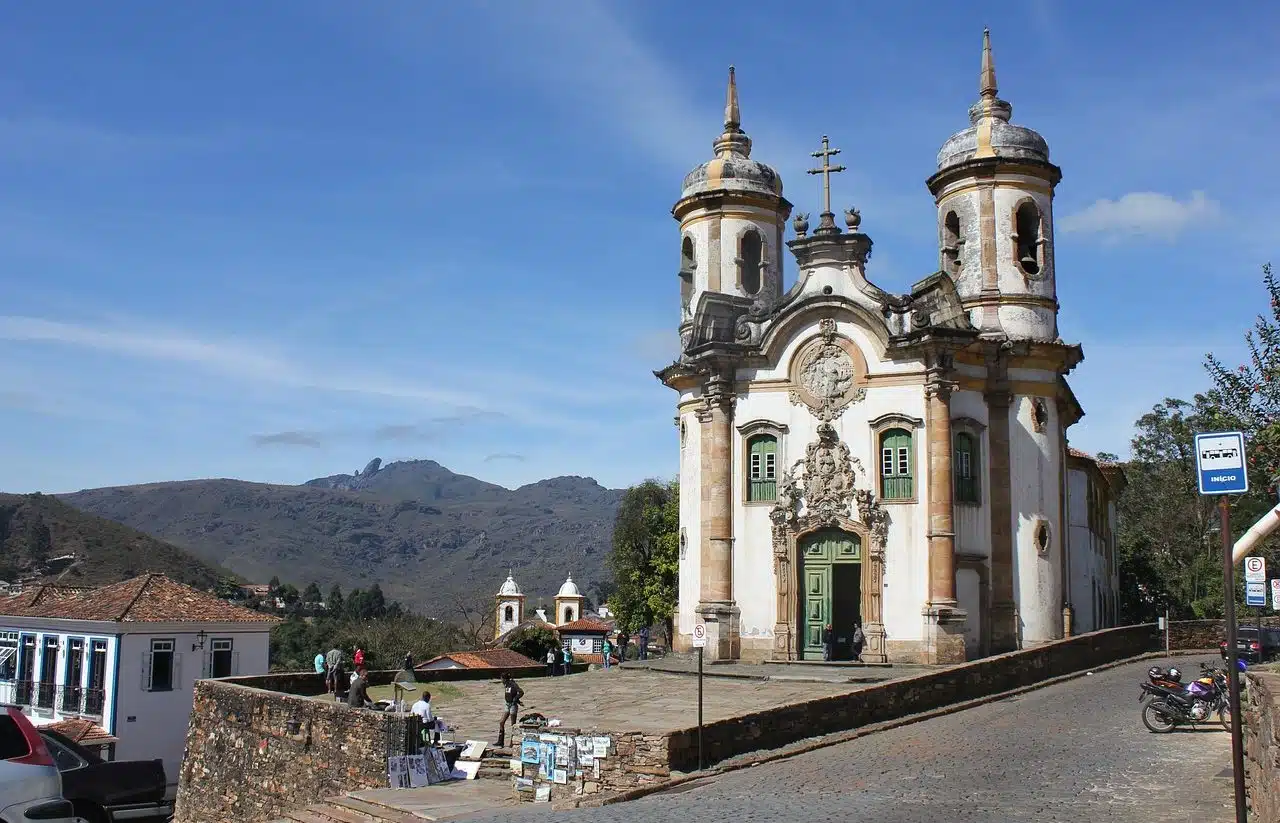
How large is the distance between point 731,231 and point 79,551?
71.7m

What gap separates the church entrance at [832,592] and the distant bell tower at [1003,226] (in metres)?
6.35

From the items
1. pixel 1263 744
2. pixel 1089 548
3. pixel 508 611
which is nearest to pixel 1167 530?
pixel 1089 548

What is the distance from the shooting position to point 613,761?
1681 centimetres

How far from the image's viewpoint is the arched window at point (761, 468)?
29.7 meters

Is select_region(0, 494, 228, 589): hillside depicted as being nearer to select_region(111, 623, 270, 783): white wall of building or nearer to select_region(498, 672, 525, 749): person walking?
select_region(111, 623, 270, 783): white wall of building

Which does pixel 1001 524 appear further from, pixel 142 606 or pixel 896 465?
pixel 142 606

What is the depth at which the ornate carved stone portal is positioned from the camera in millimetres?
28203

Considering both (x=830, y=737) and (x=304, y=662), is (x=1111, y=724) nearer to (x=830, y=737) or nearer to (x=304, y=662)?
(x=830, y=737)

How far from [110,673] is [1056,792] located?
2695 cm

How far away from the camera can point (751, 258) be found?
3403cm

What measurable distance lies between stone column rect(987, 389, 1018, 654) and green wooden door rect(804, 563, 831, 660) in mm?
3834

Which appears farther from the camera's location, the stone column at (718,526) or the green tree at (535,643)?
the green tree at (535,643)

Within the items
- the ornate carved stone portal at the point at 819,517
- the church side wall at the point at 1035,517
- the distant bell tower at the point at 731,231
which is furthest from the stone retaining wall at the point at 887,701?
the distant bell tower at the point at 731,231

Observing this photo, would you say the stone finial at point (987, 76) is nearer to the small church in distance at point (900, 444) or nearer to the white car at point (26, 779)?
the small church in distance at point (900, 444)
